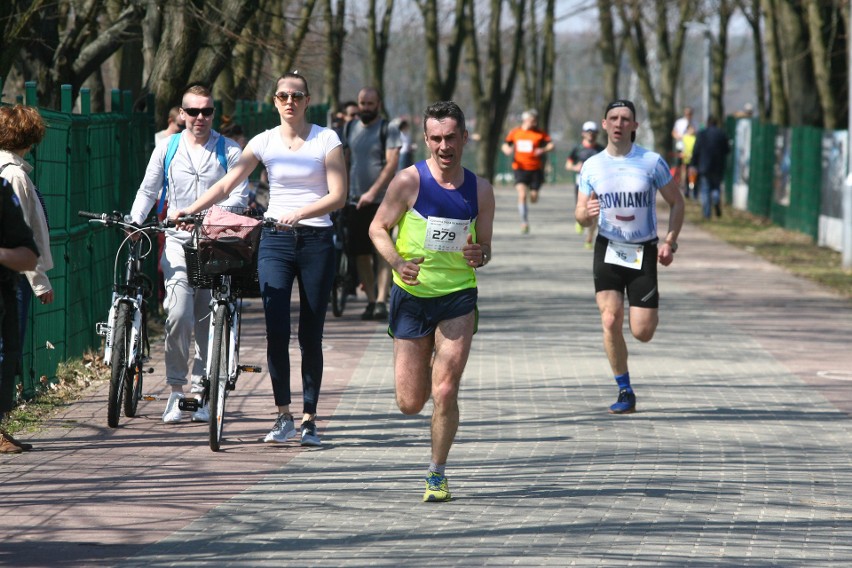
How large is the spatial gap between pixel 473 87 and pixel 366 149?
34.6 meters

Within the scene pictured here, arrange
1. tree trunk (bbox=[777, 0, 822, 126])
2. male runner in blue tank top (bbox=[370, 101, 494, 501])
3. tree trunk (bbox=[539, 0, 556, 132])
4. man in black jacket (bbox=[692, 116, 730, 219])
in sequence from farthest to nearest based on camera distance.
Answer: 1. tree trunk (bbox=[539, 0, 556, 132])
2. man in black jacket (bbox=[692, 116, 730, 219])
3. tree trunk (bbox=[777, 0, 822, 126])
4. male runner in blue tank top (bbox=[370, 101, 494, 501])

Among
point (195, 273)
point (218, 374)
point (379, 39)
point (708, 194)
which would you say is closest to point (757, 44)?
point (379, 39)

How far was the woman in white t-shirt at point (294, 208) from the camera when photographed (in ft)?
28.3

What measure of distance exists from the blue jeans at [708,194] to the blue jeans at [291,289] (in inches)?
918

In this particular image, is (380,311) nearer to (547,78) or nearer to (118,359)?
(118,359)

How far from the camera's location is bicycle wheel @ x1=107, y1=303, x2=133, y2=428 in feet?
29.6

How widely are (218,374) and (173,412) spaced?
1.04 meters

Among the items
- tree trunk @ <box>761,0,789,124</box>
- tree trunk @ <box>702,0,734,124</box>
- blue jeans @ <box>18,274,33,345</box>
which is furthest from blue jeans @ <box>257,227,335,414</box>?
tree trunk @ <box>702,0,734,124</box>

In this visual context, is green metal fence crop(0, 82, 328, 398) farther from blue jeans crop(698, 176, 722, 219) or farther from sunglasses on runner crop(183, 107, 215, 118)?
blue jeans crop(698, 176, 722, 219)

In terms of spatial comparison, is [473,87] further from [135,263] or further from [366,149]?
[135,263]

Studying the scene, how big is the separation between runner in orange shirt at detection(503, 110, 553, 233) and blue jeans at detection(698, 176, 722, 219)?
6019 millimetres

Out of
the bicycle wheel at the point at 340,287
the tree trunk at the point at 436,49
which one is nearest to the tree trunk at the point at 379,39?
the tree trunk at the point at 436,49

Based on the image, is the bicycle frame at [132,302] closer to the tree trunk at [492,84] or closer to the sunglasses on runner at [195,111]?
the sunglasses on runner at [195,111]

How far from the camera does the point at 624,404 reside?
33.0 ft
